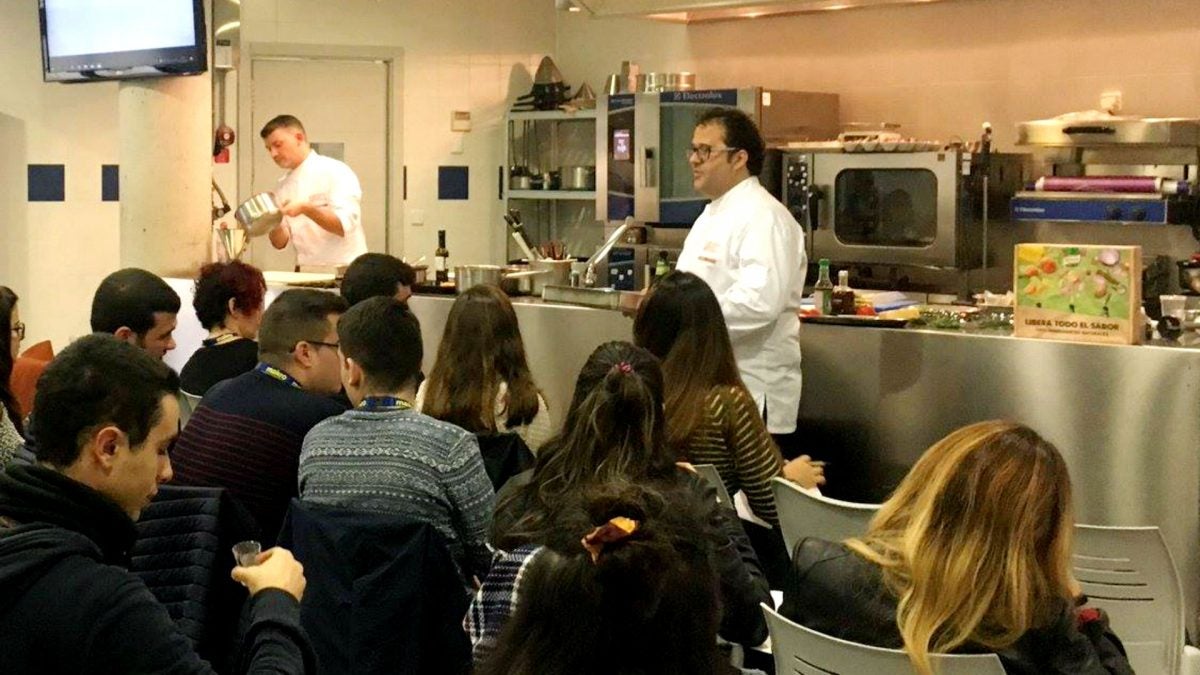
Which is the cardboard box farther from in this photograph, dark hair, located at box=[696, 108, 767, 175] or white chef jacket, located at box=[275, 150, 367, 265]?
white chef jacket, located at box=[275, 150, 367, 265]

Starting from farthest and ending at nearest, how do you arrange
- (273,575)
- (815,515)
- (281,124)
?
(281,124) → (815,515) → (273,575)

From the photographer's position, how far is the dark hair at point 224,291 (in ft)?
15.0

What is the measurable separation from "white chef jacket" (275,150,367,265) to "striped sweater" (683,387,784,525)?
4.03 m

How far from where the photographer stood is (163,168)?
649cm

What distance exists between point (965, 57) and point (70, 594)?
6.46m

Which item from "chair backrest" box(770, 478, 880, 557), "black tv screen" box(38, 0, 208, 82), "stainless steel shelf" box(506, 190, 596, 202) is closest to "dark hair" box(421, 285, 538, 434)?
"chair backrest" box(770, 478, 880, 557)

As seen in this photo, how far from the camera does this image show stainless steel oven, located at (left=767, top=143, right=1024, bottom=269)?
6.73m

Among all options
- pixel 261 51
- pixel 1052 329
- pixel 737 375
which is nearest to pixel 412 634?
pixel 737 375

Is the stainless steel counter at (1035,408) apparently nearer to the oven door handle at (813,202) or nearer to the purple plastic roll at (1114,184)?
the purple plastic roll at (1114,184)

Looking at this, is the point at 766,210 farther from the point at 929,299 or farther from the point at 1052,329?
the point at 929,299

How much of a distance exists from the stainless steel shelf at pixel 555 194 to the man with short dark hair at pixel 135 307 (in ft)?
15.6

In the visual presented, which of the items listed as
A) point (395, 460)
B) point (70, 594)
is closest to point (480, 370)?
point (395, 460)

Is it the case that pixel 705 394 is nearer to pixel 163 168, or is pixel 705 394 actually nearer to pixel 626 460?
pixel 626 460

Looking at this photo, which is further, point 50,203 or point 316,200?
point 50,203
